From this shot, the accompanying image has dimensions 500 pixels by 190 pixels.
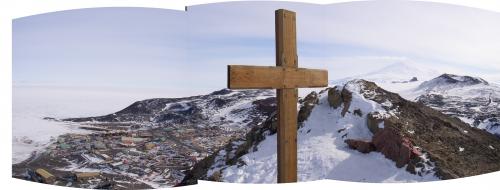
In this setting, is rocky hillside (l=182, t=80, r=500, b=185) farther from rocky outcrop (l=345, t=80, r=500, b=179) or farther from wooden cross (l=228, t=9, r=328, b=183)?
wooden cross (l=228, t=9, r=328, b=183)

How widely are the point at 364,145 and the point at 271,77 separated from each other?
1.62 metres

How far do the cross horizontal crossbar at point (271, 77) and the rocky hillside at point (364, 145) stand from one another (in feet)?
3.27

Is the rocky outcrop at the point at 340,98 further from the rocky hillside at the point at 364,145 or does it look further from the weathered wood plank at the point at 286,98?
the weathered wood plank at the point at 286,98

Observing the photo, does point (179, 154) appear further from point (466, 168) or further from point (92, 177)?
point (466, 168)

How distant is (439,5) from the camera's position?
416cm

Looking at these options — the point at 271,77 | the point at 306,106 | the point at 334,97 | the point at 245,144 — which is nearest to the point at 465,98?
the point at 334,97

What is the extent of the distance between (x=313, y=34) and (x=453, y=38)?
121 centimetres

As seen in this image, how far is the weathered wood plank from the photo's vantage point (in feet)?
9.14

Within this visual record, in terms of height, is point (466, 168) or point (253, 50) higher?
point (253, 50)

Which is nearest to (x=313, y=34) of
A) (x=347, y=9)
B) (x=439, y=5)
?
(x=347, y=9)

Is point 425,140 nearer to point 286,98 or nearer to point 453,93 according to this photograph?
point 453,93

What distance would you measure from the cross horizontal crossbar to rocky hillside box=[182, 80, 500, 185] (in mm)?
997

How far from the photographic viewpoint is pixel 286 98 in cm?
283

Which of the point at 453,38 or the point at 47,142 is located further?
the point at 453,38
